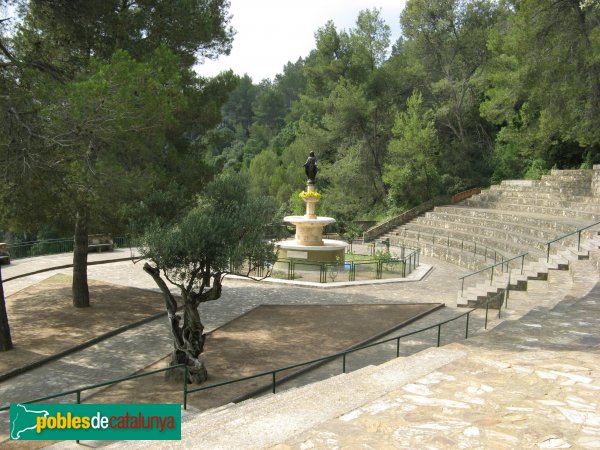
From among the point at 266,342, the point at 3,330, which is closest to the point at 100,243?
the point at 3,330

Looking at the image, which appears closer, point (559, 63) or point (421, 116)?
point (559, 63)

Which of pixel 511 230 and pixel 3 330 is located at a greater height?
pixel 511 230

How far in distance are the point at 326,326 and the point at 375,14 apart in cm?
3766

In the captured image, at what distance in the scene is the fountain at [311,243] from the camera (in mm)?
25031

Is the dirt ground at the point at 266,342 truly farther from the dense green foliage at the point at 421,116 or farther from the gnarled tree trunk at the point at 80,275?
the dense green foliage at the point at 421,116

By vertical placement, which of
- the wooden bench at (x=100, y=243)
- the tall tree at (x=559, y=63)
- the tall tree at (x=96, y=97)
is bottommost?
the wooden bench at (x=100, y=243)

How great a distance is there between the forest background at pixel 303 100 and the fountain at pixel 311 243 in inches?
271

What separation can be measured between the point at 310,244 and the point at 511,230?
10756mm

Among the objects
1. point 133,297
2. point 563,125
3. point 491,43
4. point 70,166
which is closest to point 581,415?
point 70,166

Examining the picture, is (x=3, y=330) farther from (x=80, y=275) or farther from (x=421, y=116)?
(x=421, y=116)

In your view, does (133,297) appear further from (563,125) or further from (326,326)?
(563,125)

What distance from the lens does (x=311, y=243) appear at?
2606 cm

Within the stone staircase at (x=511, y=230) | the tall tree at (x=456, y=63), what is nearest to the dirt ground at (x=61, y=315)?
the stone staircase at (x=511, y=230)

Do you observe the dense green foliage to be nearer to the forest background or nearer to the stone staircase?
the forest background
